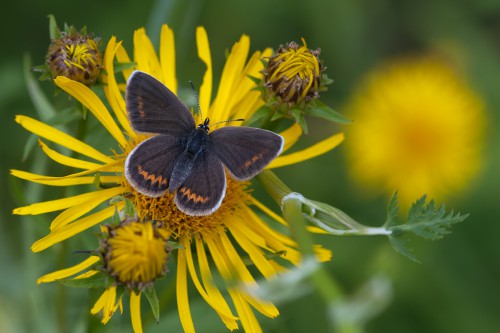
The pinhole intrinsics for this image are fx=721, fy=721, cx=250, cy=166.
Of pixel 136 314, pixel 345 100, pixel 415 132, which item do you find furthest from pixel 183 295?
pixel 345 100

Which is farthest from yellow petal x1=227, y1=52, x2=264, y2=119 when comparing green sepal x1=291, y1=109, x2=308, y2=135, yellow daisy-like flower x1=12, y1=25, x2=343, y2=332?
green sepal x1=291, y1=109, x2=308, y2=135

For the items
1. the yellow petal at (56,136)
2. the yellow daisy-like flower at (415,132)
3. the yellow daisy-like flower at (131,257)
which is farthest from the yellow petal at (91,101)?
the yellow daisy-like flower at (415,132)

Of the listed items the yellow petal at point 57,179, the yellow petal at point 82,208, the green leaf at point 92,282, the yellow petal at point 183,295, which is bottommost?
the yellow petal at point 183,295

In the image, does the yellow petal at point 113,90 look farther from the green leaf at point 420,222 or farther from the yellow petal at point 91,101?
the green leaf at point 420,222

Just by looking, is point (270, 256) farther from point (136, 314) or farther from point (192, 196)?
point (136, 314)

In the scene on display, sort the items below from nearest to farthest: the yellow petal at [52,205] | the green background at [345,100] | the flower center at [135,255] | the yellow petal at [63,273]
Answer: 1. the flower center at [135,255]
2. the yellow petal at [63,273]
3. the yellow petal at [52,205]
4. the green background at [345,100]

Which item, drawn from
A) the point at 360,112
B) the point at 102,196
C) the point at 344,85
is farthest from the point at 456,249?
the point at 102,196

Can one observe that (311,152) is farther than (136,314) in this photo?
Yes
